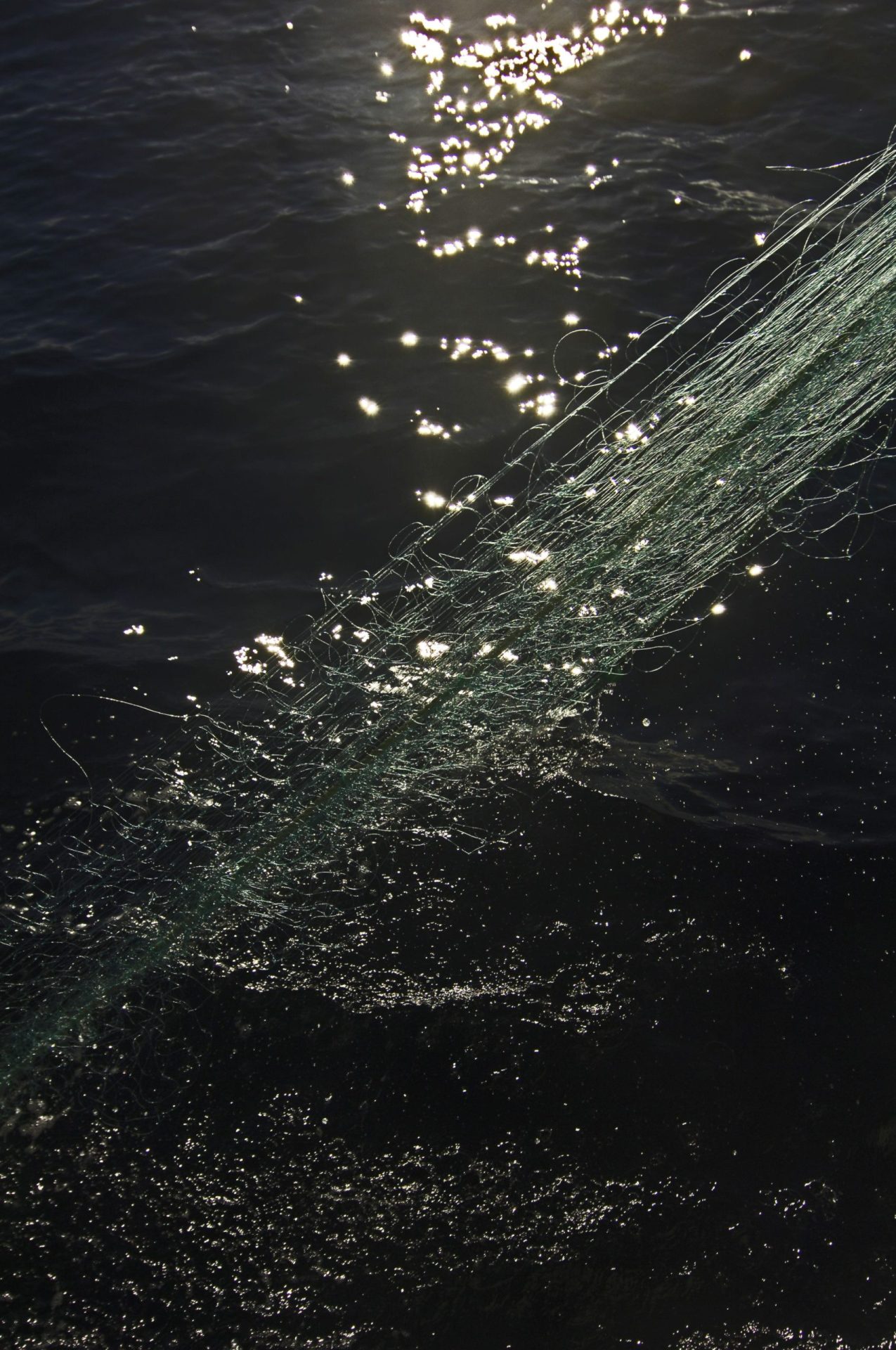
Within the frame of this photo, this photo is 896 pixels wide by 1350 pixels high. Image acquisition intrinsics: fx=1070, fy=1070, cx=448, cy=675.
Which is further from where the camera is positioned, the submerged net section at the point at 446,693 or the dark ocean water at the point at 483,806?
the submerged net section at the point at 446,693

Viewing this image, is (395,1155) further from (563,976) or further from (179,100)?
(179,100)

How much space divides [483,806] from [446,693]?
0.57 meters

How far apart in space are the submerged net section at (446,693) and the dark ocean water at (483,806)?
0.61 ft

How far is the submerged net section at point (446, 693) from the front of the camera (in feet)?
13.9

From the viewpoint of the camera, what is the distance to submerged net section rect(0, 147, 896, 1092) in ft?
13.9

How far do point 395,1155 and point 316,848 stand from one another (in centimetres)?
126

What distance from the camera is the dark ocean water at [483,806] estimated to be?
3582mm

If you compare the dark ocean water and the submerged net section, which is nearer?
the dark ocean water

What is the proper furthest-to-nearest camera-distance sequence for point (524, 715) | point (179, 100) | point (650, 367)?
point (179, 100) → point (650, 367) → point (524, 715)

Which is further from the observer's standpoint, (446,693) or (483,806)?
(483,806)

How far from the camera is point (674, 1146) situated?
12.5 ft

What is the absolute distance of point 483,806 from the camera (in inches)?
184

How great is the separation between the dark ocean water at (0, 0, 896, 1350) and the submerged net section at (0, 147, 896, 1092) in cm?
19

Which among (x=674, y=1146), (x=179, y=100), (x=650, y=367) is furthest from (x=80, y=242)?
(x=674, y=1146)
